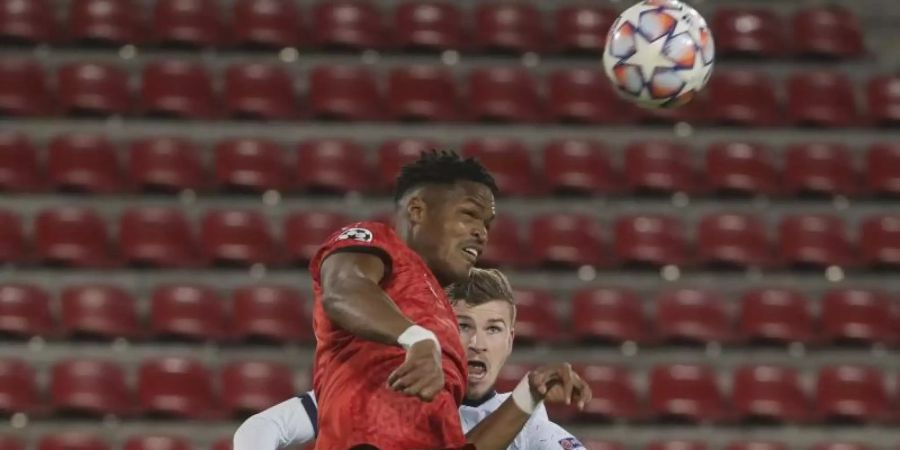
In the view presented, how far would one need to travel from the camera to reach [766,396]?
383 inches

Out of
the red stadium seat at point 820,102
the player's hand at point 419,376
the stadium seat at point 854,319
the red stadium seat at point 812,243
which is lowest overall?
the stadium seat at point 854,319

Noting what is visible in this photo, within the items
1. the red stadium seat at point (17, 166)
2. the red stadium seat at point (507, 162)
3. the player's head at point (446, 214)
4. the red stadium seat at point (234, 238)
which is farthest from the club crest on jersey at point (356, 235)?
the red stadium seat at point (17, 166)

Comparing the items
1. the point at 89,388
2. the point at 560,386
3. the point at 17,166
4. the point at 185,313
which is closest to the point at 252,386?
the point at 185,313

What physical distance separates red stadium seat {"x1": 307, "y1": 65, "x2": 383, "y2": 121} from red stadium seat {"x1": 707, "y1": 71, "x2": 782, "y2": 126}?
2342 millimetres

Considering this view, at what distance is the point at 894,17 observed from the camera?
12.0 metres

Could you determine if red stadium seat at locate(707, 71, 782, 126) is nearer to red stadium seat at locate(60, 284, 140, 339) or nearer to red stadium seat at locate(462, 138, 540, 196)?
red stadium seat at locate(462, 138, 540, 196)

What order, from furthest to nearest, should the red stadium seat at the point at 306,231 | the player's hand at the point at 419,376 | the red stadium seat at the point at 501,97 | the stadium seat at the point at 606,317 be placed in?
the red stadium seat at the point at 501,97, the red stadium seat at the point at 306,231, the stadium seat at the point at 606,317, the player's hand at the point at 419,376

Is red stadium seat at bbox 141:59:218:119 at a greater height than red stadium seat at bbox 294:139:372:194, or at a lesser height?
greater

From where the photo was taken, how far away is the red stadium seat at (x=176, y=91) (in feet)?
35.4

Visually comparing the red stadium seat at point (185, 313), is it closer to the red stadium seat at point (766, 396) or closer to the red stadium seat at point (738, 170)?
the red stadium seat at point (766, 396)

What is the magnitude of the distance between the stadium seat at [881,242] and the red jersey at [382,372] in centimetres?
713

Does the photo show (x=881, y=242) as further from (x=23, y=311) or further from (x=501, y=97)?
(x=23, y=311)

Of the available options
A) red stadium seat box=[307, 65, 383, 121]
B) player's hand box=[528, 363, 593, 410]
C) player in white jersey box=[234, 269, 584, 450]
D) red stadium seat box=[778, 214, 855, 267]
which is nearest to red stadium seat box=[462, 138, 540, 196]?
red stadium seat box=[307, 65, 383, 121]

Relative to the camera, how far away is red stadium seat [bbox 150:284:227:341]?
977 centimetres
